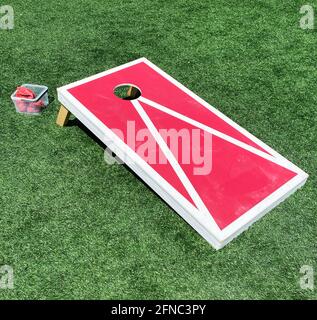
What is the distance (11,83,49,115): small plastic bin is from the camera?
217 inches

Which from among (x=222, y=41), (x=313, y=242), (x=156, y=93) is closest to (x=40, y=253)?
(x=156, y=93)

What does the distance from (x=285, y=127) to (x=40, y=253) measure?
11.8 feet

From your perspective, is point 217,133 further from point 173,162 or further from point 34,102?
point 34,102

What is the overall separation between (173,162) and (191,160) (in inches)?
7.7

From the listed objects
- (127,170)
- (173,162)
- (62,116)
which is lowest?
(127,170)

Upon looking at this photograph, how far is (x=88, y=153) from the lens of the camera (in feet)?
17.1

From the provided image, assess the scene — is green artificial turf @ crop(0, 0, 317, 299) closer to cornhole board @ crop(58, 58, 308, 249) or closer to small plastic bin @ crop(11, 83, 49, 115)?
small plastic bin @ crop(11, 83, 49, 115)

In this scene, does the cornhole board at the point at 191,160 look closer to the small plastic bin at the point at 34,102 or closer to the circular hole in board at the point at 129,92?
the circular hole in board at the point at 129,92

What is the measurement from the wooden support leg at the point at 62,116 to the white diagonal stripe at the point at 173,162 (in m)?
0.94

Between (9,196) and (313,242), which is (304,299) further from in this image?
(9,196)

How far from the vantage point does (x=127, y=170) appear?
199 inches

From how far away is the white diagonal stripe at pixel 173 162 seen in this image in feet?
13.3

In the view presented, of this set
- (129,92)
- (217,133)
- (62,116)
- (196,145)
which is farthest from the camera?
(129,92)

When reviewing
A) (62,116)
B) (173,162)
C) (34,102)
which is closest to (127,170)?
(173,162)
